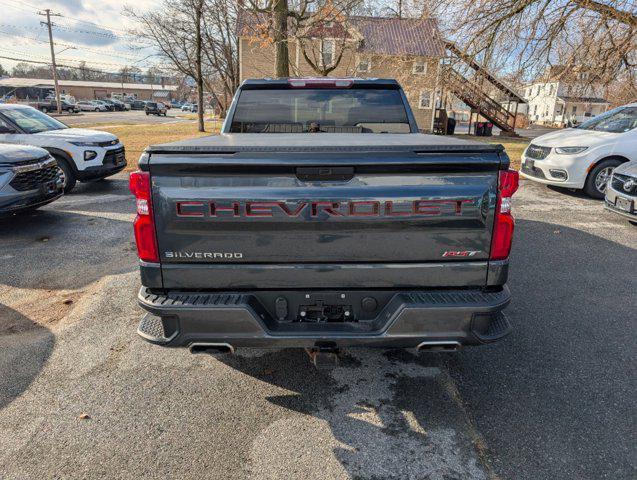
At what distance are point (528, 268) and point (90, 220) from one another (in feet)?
22.2

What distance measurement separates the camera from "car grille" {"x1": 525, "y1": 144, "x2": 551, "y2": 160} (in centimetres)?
939

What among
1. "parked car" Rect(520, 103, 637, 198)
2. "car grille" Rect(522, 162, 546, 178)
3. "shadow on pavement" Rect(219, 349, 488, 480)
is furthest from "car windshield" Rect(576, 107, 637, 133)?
"shadow on pavement" Rect(219, 349, 488, 480)

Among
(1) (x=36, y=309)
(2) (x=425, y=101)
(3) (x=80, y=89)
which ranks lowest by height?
(1) (x=36, y=309)

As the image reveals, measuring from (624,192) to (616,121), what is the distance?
11.2 ft

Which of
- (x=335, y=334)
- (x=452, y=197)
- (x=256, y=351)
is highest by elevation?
(x=452, y=197)

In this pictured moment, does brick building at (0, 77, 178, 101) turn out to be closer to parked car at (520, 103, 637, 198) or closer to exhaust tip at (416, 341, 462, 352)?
parked car at (520, 103, 637, 198)

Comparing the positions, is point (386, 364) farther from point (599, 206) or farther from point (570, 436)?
point (599, 206)

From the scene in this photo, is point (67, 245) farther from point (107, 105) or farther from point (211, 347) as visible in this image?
point (107, 105)

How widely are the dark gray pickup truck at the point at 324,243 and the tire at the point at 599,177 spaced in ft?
26.0

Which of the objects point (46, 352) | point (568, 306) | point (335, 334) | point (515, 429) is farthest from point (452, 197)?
point (46, 352)

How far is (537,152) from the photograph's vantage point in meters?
9.62

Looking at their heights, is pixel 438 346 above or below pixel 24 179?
below

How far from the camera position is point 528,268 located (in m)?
5.47

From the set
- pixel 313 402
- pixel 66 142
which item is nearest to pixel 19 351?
pixel 313 402
